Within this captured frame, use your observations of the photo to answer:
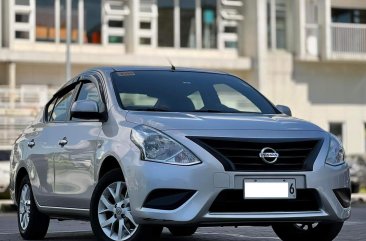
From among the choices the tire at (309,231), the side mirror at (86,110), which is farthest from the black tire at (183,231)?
the side mirror at (86,110)

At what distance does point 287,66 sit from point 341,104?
3129 millimetres

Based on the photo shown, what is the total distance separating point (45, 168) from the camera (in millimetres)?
10320

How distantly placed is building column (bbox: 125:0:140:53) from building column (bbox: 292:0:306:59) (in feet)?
22.4

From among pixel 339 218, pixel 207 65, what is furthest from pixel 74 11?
pixel 339 218

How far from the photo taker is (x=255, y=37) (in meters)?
41.4

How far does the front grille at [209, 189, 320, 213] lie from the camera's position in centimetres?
827

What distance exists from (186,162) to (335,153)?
131cm

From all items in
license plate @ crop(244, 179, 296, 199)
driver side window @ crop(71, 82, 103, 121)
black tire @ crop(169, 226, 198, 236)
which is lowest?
black tire @ crop(169, 226, 198, 236)

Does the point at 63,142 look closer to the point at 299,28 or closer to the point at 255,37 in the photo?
the point at 255,37

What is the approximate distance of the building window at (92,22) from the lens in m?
39.2

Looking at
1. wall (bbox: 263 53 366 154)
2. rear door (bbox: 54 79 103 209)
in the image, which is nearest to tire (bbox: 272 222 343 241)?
rear door (bbox: 54 79 103 209)

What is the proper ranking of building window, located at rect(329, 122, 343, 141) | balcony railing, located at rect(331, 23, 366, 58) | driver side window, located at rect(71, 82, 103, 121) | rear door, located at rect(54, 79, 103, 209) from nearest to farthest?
rear door, located at rect(54, 79, 103, 209) < driver side window, located at rect(71, 82, 103, 121) < balcony railing, located at rect(331, 23, 366, 58) < building window, located at rect(329, 122, 343, 141)

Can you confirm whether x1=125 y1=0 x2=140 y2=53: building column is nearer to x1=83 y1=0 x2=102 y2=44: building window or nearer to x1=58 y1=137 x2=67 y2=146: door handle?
x1=83 y1=0 x2=102 y2=44: building window

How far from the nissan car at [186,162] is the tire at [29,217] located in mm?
716
